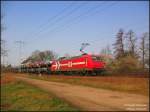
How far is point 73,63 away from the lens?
4512 cm

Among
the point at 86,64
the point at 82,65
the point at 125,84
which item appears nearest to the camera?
the point at 125,84

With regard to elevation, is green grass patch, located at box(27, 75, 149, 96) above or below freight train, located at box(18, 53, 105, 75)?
below

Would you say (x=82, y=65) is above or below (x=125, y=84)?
above

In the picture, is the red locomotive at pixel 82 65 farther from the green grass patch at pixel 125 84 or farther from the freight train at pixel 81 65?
the green grass patch at pixel 125 84

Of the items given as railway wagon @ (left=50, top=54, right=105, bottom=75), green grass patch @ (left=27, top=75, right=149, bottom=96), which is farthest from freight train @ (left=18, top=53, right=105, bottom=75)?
green grass patch @ (left=27, top=75, right=149, bottom=96)

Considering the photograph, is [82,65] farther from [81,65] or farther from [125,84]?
[125,84]

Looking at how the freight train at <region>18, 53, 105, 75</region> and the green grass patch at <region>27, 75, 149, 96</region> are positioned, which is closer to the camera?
the green grass patch at <region>27, 75, 149, 96</region>

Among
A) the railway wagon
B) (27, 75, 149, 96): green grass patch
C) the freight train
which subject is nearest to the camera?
(27, 75, 149, 96): green grass patch

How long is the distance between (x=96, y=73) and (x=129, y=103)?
24.3m

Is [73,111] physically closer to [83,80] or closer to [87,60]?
[83,80]

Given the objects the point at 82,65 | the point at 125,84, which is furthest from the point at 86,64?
the point at 125,84

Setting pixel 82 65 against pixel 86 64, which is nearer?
pixel 86 64

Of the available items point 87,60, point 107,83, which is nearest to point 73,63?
point 87,60

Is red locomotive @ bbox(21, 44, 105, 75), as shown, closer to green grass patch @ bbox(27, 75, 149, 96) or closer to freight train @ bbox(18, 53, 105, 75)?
freight train @ bbox(18, 53, 105, 75)
